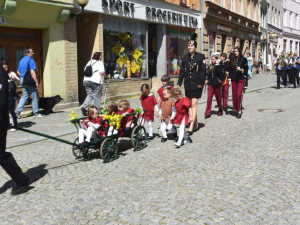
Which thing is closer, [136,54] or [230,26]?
[136,54]

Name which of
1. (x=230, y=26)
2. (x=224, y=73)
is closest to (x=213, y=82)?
(x=224, y=73)

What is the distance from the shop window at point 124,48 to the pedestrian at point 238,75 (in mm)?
6473

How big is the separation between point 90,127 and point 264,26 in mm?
40310

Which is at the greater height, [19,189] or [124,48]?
[124,48]

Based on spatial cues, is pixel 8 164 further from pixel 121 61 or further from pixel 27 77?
pixel 121 61

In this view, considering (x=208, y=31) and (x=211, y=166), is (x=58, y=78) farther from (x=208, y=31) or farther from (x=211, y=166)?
(x=208, y=31)

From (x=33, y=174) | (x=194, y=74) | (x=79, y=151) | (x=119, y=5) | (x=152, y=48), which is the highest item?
(x=119, y=5)

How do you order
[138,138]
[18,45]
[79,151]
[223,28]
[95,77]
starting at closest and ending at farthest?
[79,151] < [138,138] < [95,77] < [18,45] < [223,28]

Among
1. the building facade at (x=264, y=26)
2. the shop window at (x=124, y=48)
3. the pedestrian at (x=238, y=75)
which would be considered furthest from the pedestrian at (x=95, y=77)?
the building facade at (x=264, y=26)

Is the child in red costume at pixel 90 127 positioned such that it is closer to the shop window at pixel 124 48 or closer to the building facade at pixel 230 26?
the shop window at pixel 124 48

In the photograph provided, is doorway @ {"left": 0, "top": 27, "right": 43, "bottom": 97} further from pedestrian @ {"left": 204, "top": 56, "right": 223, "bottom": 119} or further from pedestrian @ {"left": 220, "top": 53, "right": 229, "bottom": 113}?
pedestrian @ {"left": 220, "top": 53, "right": 229, "bottom": 113}

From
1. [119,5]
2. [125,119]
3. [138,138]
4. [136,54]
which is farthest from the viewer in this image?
[136,54]

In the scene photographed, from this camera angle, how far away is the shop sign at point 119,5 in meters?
16.1

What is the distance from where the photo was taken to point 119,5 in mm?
16891
